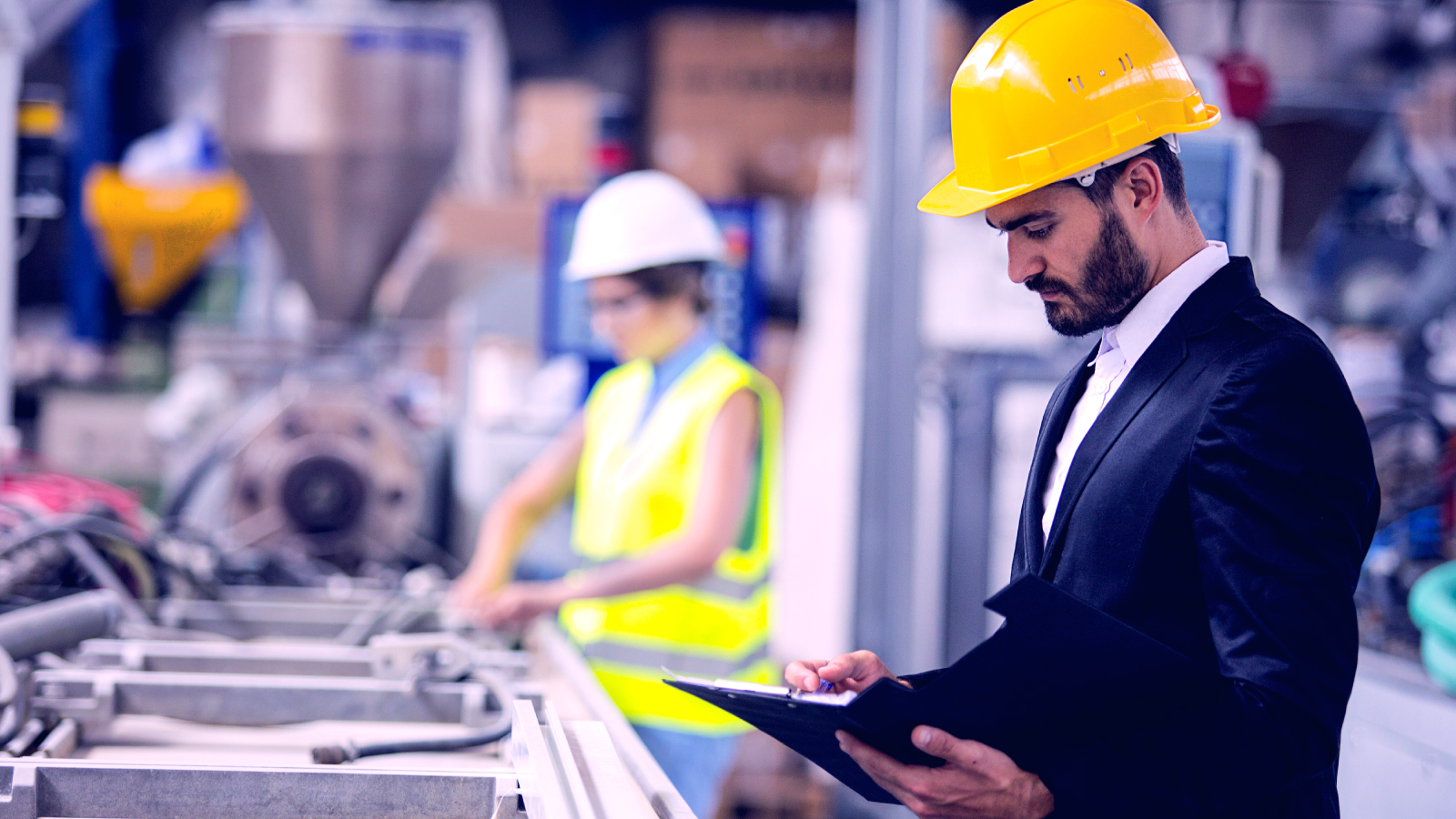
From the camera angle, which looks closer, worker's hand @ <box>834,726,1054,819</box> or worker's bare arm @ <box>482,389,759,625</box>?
worker's hand @ <box>834,726,1054,819</box>

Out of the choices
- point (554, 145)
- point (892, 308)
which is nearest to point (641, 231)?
point (892, 308)

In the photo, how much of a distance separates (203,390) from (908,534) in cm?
191

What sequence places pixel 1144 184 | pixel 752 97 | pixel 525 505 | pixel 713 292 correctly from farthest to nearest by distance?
1. pixel 752 97
2. pixel 713 292
3. pixel 525 505
4. pixel 1144 184

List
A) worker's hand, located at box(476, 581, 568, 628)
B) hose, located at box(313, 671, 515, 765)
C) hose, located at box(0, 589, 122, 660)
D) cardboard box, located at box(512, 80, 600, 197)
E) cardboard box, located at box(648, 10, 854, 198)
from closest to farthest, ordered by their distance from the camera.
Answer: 1. hose, located at box(313, 671, 515, 765)
2. hose, located at box(0, 589, 122, 660)
3. worker's hand, located at box(476, 581, 568, 628)
4. cardboard box, located at box(648, 10, 854, 198)
5. cardboard box, located at box(512, 80, 600, 197)

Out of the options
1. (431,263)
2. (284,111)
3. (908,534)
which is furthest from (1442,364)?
(431,263)

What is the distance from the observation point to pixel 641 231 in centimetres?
213

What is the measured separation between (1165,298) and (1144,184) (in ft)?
0.27

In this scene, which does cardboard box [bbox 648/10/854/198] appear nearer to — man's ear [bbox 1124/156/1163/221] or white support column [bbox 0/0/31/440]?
white support column [bbox 0/0/31/440]

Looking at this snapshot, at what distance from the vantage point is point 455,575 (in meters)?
3.10

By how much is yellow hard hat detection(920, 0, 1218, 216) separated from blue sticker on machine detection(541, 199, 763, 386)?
2.78 m

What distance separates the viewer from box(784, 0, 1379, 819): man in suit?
2.68ft

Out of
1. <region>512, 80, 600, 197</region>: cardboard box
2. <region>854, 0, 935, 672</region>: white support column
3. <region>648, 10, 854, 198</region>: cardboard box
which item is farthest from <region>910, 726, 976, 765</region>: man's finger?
<region>512, 80, 600, 197</region>: cardboard box

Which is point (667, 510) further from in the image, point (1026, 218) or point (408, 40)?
point (408, 40)

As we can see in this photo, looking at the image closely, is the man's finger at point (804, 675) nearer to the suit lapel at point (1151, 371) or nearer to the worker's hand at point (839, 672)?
the worker's hand at point (839, 672)
